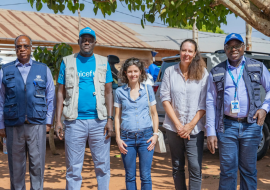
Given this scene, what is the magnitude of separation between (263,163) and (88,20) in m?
17.2

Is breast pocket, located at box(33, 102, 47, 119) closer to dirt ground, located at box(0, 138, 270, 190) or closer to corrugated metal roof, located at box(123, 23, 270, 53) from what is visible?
dirt ground, located at box(0, 138, 270, 190)

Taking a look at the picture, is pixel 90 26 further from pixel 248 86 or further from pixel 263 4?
pixel 248 86

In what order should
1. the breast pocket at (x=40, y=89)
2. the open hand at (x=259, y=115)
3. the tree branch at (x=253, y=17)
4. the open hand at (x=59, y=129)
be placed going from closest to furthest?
the open hand at (x=259, y=115), the open hand at (x=59, y=129), the breast pocket at (x=40, y=89), the tree branch at (x=253, y=17)

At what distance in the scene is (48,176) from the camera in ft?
19.4

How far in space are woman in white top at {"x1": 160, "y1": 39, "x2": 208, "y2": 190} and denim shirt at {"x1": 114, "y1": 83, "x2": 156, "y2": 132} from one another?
23 cm

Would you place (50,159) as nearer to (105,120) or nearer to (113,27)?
(105,120)

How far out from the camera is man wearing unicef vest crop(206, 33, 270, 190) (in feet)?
11.7

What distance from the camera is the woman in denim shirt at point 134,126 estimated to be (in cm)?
380

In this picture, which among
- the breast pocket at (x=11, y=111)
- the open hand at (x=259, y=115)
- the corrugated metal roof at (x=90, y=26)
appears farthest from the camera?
the corrugated metal roof at (x=90, y=26)

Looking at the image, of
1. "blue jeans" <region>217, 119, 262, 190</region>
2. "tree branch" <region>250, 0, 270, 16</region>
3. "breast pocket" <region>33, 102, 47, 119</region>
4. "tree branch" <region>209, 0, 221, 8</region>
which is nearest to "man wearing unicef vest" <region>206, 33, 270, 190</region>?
"blue jeans" <region>217, 119, 262, 190</region>

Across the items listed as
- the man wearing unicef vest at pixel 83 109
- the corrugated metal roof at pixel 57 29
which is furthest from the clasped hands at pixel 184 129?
the corrugated metal roof at pixel 57 29

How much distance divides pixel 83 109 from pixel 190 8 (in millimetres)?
2875

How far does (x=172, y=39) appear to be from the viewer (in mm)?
23094

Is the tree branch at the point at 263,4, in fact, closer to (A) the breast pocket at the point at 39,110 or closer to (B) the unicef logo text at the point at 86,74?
(B) the unicef logo text at the point at 86,74
